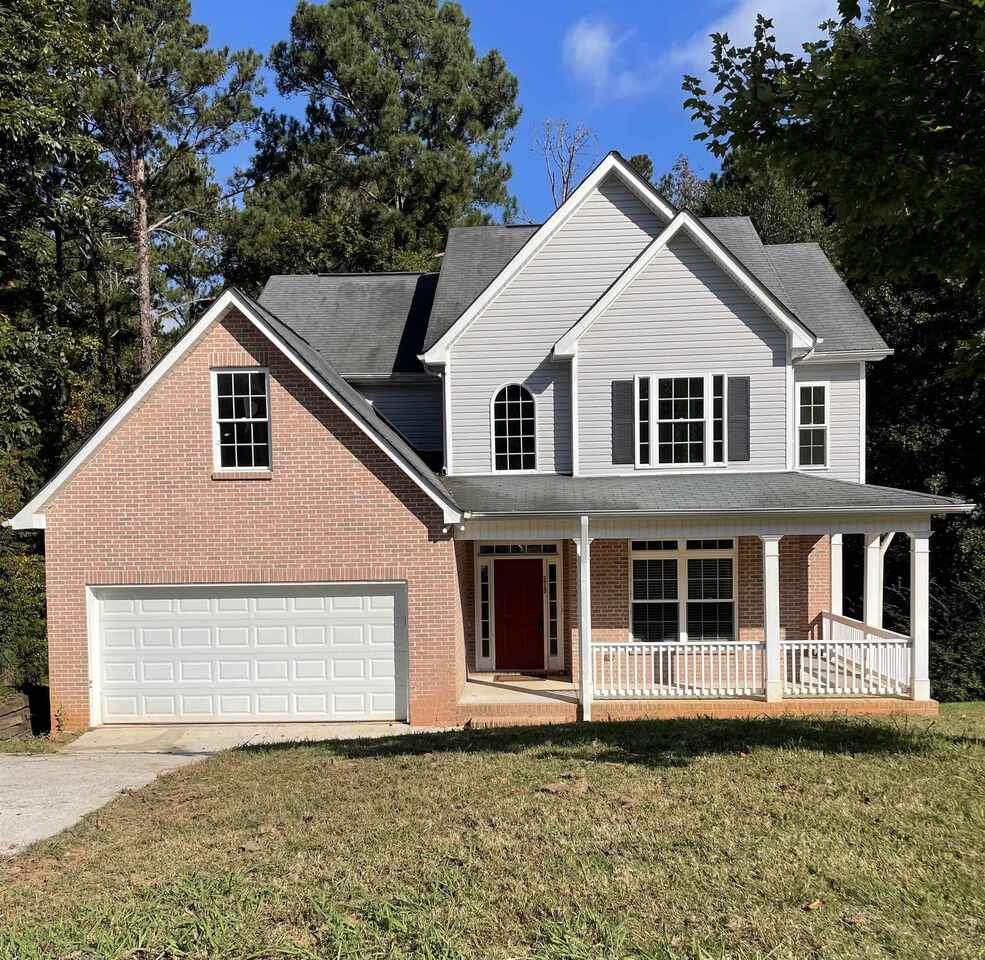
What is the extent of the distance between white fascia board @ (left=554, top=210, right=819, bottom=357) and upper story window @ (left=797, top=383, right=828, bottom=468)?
1.70m

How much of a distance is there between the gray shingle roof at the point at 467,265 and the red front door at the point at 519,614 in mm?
4828

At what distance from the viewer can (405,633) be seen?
512 inches

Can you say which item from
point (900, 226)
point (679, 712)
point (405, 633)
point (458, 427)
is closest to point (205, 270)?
point (458, 427)

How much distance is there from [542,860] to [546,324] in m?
11.0

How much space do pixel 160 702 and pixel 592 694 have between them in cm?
708

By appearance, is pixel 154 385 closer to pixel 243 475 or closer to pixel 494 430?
pixel 243 475

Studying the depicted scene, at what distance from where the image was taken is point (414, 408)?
17141 millimetres

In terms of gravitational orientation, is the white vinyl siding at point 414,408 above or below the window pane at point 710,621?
above

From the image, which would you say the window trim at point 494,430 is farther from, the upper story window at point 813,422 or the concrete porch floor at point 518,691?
the upper story window at point 813,422

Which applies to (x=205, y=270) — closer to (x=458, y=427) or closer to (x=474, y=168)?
(x=474, y=168)

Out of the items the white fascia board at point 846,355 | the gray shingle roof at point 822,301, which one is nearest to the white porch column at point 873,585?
the white fascia board at point 846,355

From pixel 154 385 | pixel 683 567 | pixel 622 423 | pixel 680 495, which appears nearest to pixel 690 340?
pixel 622 423

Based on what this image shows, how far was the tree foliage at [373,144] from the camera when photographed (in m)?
33.0

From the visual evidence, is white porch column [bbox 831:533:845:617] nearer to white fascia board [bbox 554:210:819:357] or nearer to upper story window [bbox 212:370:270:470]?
white fascia board [bbox 554:210:819:357]
